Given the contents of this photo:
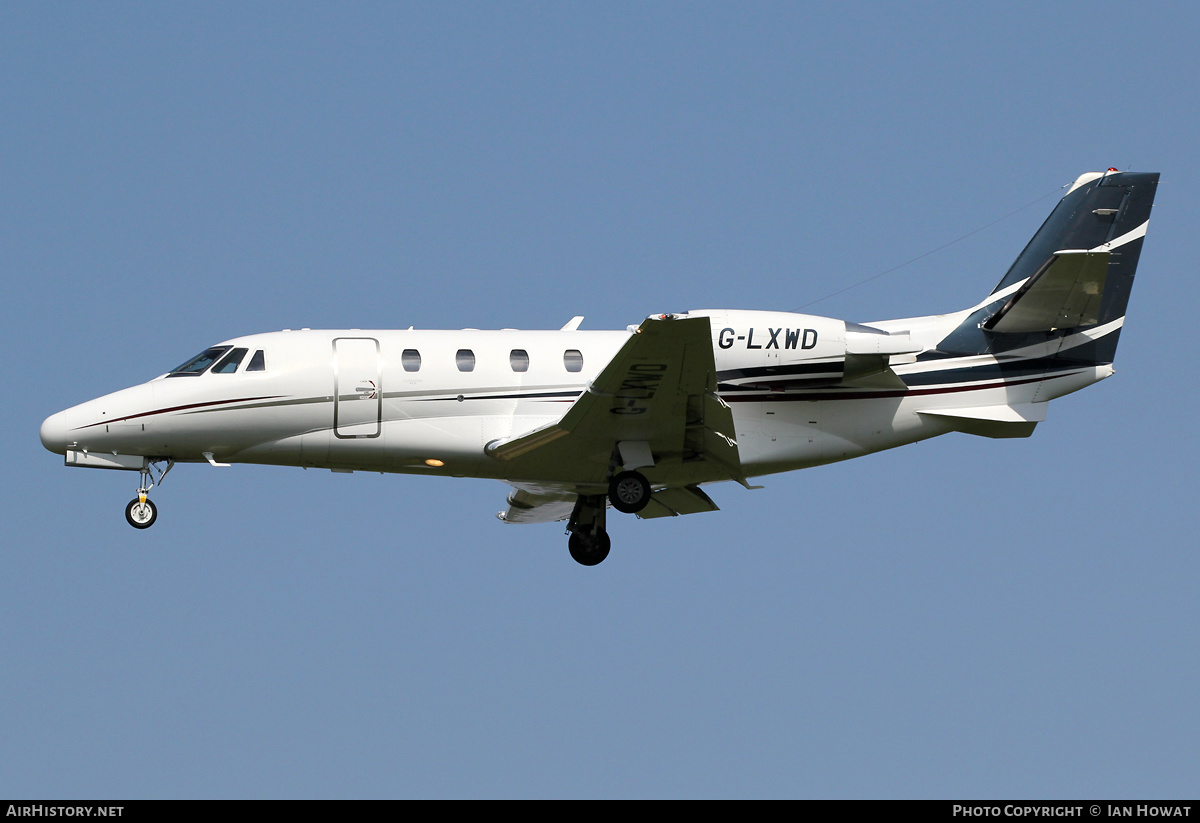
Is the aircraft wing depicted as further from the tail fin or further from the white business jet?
the tail fin

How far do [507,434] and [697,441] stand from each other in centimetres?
269

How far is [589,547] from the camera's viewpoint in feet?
75.0

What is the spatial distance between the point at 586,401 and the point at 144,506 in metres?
6.77

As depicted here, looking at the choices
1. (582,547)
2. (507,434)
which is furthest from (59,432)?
(582,547)

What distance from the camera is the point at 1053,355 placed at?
22297mm

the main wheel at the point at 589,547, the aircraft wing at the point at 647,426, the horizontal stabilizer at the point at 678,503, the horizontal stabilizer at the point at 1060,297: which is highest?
the horizontal stabilizer at the point at 1060,297

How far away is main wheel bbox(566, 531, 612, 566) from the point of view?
75.0 ft

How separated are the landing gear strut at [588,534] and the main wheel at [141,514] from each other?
6.22m

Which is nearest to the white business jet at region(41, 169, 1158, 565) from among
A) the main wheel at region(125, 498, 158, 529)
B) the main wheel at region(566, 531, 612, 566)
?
the main wheel at region(125, 498, 158, 529)

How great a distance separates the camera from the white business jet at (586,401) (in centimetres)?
2052

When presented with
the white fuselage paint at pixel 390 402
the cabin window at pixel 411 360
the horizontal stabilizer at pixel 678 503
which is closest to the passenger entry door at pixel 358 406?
the white fuselage paint at pixel 390 402

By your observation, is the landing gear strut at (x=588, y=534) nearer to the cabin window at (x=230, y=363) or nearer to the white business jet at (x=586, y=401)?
the white business jet at (x=586, y=401)

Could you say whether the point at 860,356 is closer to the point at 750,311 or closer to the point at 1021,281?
the point at 750,311
